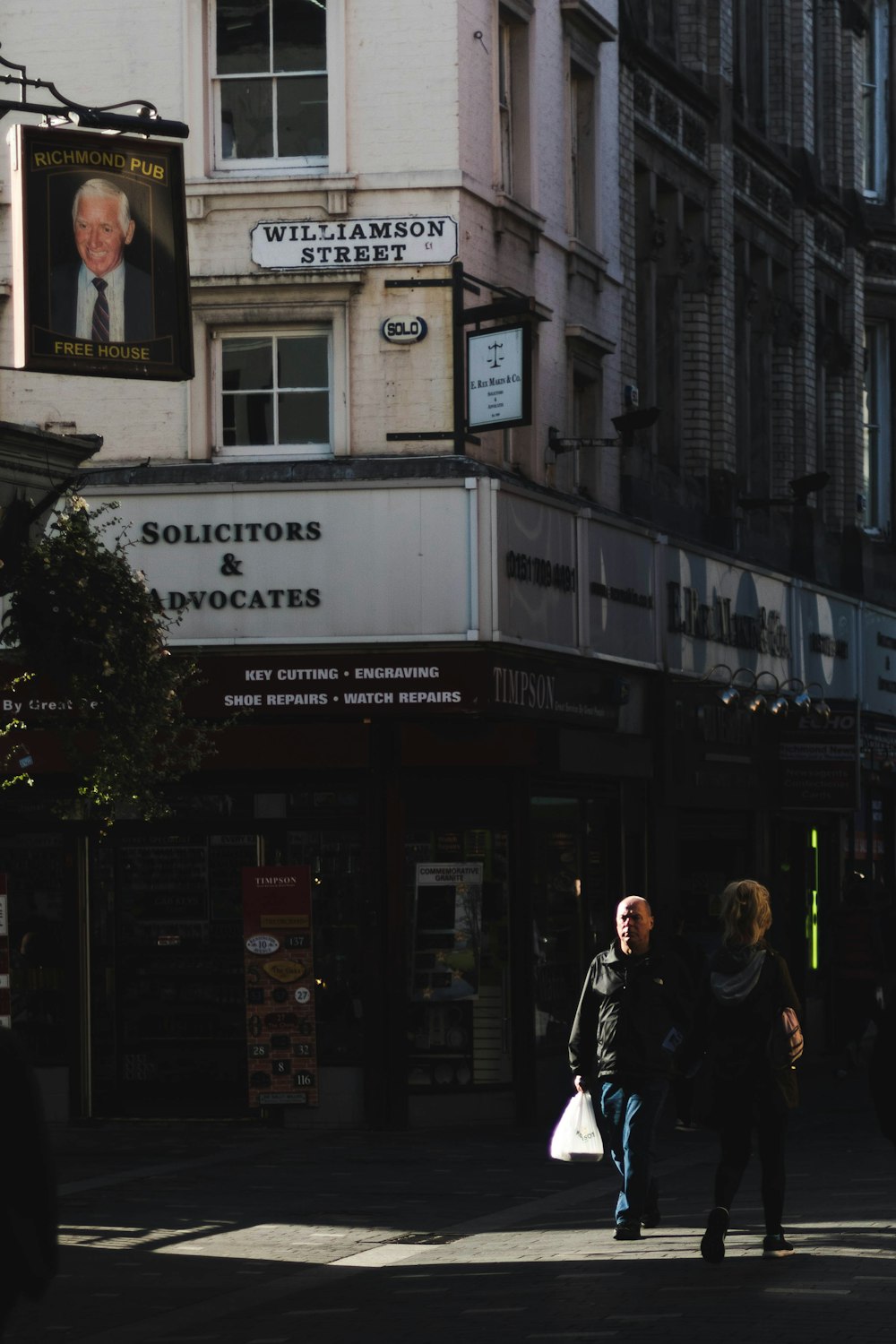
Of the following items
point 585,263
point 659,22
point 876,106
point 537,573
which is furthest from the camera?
point 876,106

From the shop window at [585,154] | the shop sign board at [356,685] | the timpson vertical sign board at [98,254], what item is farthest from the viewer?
the shop window at [585,154]

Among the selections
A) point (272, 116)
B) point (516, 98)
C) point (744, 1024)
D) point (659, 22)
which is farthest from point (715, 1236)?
point (659, 22)

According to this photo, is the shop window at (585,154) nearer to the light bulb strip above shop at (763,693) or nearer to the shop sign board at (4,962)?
the light bulb strip above shop at (763,693)

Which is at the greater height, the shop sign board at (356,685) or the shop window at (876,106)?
the shop window at (876,106)

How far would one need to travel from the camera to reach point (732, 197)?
92.0ft

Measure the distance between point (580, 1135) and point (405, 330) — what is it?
8.52 m

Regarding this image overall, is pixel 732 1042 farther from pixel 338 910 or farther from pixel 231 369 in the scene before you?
pixel 231 369

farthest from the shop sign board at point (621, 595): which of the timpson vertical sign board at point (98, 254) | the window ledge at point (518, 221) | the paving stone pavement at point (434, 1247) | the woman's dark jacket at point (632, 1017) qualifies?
the woman's dark jacket at point (632, 1017)

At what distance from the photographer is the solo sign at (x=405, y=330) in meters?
19.8

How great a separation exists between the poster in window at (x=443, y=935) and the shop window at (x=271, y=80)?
229 inches

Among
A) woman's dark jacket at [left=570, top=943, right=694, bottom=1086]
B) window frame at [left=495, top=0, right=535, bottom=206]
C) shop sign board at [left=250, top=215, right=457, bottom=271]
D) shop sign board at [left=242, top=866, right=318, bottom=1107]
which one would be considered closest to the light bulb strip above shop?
window frame at [left=495, top=0, right=535, bottom=206]

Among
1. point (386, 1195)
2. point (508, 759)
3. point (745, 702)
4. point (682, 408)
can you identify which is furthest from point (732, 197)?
point (386, 1195)

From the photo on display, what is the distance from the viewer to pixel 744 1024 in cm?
1177

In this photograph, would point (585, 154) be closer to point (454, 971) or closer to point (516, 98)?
point (516, 98)
